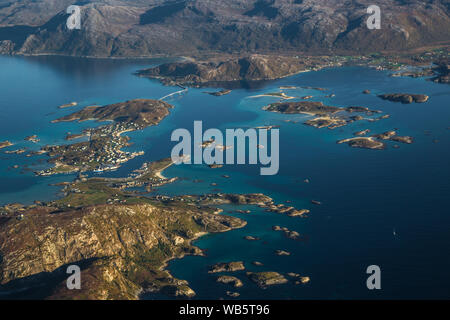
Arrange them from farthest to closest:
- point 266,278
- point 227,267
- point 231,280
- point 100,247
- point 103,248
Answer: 1. point 103,248
2. point 100,247
3. point 227,267
4. point 231,280
5. point 266,278

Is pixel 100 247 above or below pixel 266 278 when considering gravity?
above

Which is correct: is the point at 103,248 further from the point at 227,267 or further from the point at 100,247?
the point at 227,267

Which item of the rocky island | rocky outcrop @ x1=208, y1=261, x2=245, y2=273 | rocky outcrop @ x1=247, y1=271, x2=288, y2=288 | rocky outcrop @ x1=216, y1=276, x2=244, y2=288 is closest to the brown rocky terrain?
the rocky island

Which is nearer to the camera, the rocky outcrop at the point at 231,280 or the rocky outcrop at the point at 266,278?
the rocky outcrop at the point at 231,280

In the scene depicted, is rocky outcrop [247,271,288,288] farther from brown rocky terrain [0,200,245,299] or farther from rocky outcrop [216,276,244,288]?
brown rocky terrain [0,200,245,299]

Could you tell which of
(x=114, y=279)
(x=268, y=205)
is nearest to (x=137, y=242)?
(x=114, y=279)

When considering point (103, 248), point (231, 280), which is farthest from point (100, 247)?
point (231, 280)

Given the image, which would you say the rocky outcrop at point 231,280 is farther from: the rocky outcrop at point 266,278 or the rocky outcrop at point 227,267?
the rocky outcrop at point 227,267

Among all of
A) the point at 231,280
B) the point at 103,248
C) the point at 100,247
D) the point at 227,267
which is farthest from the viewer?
the point at 103,248

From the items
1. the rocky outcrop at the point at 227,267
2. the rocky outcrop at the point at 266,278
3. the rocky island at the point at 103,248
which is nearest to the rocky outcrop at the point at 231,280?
the rocky island at the point at 103,248
